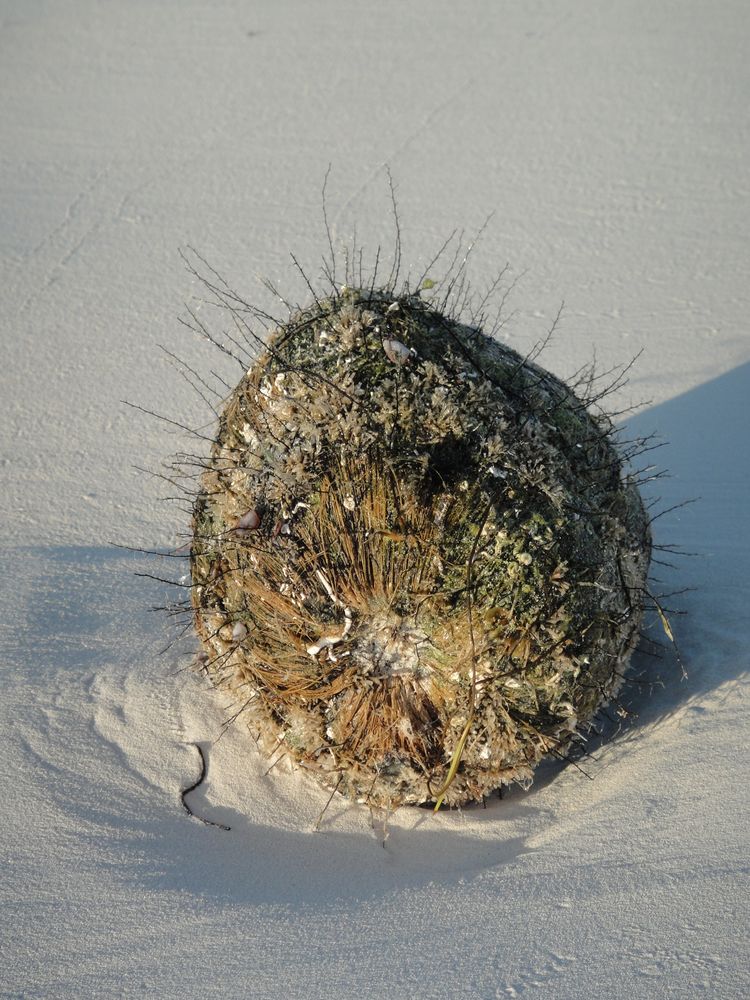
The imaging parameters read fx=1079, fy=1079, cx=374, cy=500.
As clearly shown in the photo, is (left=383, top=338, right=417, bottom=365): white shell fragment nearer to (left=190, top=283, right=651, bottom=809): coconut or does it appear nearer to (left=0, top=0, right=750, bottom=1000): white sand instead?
(left=190, top=283, right=651, bottom=809): coconut

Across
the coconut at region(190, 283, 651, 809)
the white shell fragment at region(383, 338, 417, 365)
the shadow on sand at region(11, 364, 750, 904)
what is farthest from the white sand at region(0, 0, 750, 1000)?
the white shell fragment at region(383, 338, 417, 365)

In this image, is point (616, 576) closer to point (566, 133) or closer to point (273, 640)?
point (273, 640)

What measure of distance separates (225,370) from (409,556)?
300 cm

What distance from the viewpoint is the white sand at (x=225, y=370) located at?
10.1 feet

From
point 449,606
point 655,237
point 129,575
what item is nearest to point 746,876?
point 449,606

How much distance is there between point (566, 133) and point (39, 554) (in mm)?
4533

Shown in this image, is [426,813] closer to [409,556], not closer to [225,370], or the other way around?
[409,556]

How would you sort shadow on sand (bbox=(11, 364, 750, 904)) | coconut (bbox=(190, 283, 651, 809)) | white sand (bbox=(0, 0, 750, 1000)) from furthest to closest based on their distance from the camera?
shadow on sand (bbox=(11, 364, 750, 904)) → white sand (bbox=(0, 0, 750, 1000)) → coconut (bbox=(190, 283, 651, 809))

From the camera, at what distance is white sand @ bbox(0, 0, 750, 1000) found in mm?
3084

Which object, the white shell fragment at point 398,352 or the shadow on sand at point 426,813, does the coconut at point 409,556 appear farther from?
the shadow on sand at point 426,813

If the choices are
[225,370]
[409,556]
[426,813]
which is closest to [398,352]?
[409,556]

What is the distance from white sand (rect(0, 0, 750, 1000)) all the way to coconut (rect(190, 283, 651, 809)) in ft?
1.29

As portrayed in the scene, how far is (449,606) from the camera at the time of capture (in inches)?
116

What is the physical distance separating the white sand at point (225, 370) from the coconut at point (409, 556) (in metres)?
0.39
